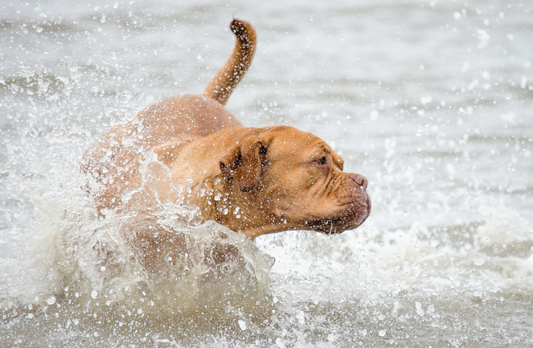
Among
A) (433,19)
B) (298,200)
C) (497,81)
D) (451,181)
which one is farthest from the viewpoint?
(433,19)

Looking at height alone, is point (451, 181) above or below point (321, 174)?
below

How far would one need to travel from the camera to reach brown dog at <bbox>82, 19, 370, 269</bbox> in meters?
3.15

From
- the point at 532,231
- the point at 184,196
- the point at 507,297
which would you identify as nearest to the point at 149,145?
the point at 184,196

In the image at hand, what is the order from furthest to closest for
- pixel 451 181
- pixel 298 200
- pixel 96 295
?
1. pixel 451 181
2. pixel 96 295
3. pixel 298 200

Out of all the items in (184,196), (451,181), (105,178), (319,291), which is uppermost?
(184,196)

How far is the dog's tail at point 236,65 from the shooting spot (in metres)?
4.50

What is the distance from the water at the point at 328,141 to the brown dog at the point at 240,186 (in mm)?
144

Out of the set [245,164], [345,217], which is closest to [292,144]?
[245,164]

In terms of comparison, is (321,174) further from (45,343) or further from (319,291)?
(45,343)

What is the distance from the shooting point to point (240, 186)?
3123 mm

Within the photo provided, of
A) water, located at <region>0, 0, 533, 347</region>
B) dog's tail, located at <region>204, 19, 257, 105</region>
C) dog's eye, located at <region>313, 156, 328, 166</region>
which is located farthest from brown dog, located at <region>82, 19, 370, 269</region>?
dog's tail, located at <region>204, 19, 257, 105</region>

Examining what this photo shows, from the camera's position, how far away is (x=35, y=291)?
388cm

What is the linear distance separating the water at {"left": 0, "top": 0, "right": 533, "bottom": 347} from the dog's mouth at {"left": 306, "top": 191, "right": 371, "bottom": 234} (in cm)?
37

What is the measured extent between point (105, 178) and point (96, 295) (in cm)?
73
